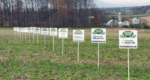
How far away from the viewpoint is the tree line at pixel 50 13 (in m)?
99.6

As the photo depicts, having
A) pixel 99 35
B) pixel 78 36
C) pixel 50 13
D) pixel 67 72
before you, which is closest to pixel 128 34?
pixel 99 35

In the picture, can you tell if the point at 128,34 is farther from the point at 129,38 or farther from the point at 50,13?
the point at 50,13

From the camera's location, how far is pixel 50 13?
105 metres

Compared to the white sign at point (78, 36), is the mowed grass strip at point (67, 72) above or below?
below

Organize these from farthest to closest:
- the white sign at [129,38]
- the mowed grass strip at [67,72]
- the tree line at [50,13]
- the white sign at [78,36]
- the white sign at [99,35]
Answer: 1. the tree line at [50,13]
2. the white sign at [78,36]
3. the white sign at [99,35]
4. the mowed grass strip at [67,72]
5. the white sign at [129,38]

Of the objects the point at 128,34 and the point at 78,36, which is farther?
the point at 78,36

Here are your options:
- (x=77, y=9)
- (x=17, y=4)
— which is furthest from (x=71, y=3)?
(x=17, y=4)

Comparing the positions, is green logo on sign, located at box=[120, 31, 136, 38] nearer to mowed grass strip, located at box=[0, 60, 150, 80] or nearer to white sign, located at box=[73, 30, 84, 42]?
mowed grass strip, located at box=[0, 60, 150, 80]

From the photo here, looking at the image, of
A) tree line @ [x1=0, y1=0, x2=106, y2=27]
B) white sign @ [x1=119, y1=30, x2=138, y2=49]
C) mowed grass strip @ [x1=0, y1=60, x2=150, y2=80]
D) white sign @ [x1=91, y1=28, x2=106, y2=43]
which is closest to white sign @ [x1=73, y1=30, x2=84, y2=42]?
mowed grass strip @ [x1=0, y1=60, x2=150, y2=80]

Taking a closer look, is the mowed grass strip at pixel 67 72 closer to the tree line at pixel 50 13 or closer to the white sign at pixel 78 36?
the white sign at pixel 78 36

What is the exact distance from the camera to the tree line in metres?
99.6

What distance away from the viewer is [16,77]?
10.9 meters

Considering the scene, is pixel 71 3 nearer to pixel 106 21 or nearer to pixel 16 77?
pixel 106 21

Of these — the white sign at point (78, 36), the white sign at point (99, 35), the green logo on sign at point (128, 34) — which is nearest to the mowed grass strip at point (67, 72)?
the white sign at point (99, 35)
